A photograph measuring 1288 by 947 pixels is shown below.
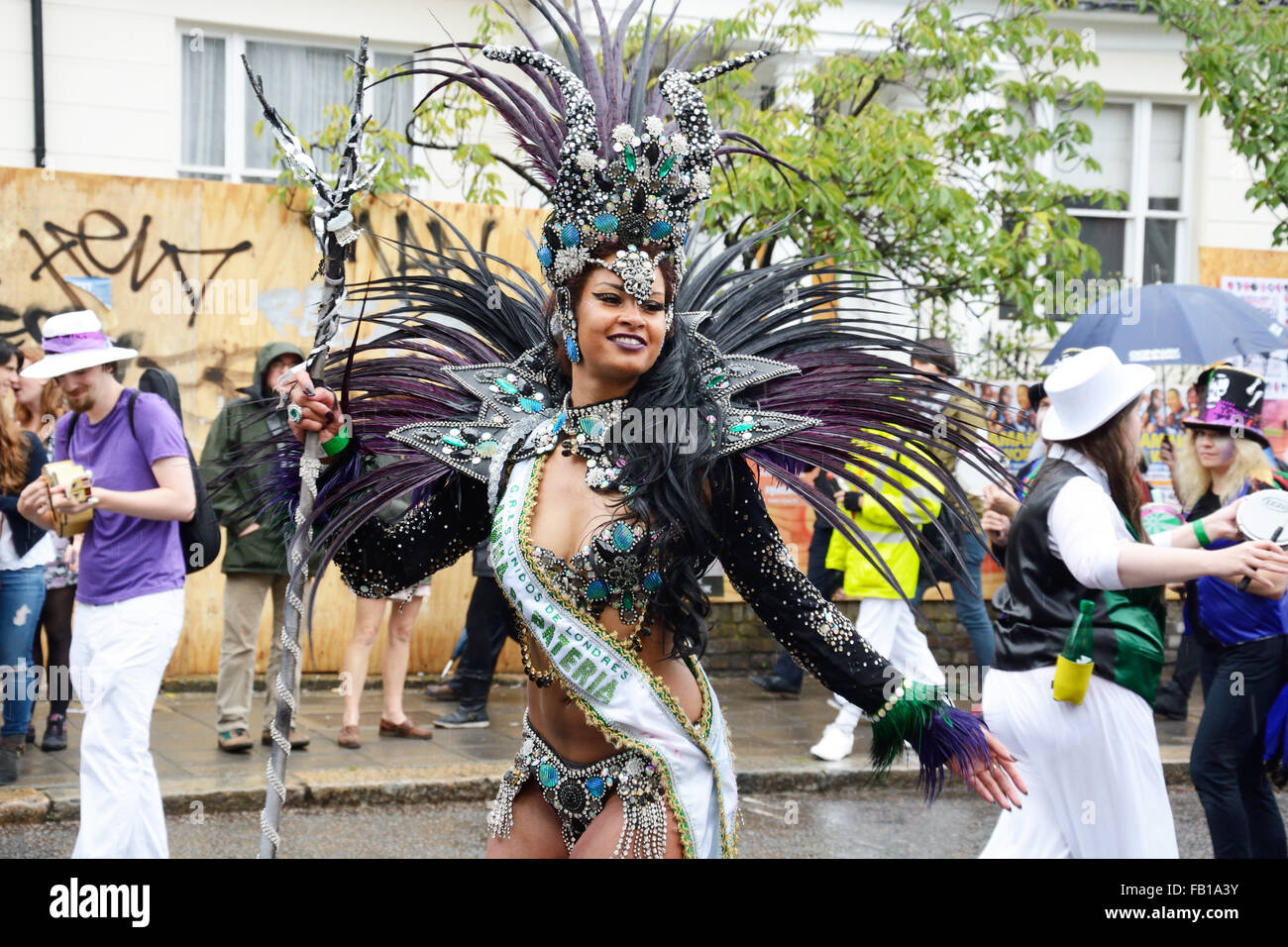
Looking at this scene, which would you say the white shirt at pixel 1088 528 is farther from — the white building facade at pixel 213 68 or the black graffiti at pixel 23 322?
the black graffiti at pixel 23 322

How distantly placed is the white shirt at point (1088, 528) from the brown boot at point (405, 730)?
4.57 metres

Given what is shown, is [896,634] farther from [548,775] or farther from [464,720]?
[548,775]

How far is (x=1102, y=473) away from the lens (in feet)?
14.7

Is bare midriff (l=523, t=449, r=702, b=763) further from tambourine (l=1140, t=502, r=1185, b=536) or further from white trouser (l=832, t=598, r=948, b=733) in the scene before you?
white trouser (l=832, t=598, r=948, b=733)

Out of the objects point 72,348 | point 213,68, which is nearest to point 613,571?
point 72,348

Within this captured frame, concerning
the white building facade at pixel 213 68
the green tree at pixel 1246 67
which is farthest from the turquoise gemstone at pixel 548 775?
the green tree at pixel 1246 67

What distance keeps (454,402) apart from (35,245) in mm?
6392

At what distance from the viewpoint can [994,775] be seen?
314cm

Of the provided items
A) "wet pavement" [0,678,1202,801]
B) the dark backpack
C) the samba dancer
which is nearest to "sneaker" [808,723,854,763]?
"wet pavement" [0,678,1202,801]

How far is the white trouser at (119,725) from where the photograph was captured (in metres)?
5.26

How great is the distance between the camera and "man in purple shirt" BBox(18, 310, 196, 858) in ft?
17.4

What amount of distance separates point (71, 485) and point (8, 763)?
2.31 meters

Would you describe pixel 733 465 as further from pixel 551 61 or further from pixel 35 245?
pixel 35 245
